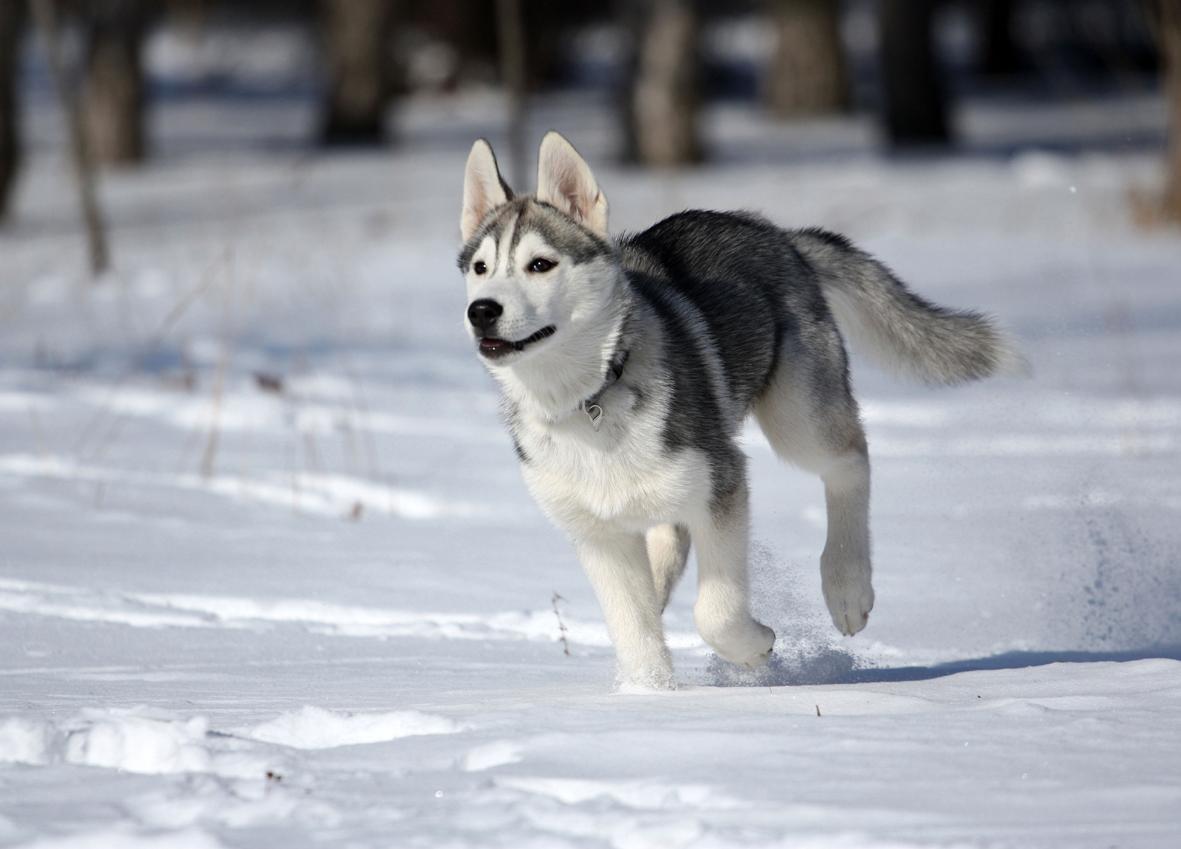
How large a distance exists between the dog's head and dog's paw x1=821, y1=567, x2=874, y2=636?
1.16m

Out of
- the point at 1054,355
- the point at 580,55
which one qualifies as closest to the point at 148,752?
the point at 1054,355

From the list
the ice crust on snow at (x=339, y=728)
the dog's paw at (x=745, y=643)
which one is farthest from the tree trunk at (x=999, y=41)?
the ice crust on snow at (x=339, y=728)

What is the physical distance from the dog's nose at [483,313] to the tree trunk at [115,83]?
16.2m

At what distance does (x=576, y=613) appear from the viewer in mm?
4914

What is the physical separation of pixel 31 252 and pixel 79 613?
335 inches

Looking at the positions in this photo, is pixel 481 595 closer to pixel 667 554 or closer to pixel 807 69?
pixel 667 554

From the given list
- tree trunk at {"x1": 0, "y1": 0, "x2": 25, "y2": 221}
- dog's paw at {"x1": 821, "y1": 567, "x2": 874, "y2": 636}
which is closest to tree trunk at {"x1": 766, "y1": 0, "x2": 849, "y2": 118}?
tree trunk at {"x1": 0, "y1": 0, "x2": 25, "y2": 221}

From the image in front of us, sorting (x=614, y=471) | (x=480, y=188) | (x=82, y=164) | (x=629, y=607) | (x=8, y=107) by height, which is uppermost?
(x=480, y=188)

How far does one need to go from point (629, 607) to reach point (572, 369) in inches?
24.1

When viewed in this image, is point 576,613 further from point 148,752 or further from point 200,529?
point 148,752

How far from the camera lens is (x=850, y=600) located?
14.6 ft

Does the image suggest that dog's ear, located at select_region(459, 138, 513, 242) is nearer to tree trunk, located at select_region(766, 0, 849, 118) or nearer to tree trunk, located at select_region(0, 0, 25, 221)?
tree trunk, located at select_region(0, 0, 25, 221)

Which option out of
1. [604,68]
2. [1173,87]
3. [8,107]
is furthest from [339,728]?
[604,68]

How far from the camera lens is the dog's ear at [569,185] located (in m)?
4.02
